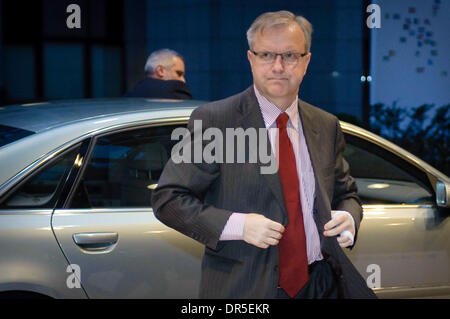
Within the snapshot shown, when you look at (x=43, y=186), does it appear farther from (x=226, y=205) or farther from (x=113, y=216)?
(x=226, y=205)

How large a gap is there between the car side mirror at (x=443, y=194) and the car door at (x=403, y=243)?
0.42ft

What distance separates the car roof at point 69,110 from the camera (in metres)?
3.25

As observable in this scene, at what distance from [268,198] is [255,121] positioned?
10.3 inches

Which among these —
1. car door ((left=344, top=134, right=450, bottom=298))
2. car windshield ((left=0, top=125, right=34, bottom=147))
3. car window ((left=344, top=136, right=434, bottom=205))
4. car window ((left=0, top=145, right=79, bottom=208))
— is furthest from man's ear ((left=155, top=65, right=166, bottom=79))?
car window ((left=0, top=145, right=79, bottom=208))

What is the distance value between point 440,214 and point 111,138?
177cm

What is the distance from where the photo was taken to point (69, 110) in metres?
3.46

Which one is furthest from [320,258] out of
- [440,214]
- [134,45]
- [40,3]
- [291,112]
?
[40,3]

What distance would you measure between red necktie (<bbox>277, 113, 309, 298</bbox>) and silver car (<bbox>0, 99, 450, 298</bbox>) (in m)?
0.95

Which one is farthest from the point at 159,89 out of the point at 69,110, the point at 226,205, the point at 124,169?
the point at 226,205

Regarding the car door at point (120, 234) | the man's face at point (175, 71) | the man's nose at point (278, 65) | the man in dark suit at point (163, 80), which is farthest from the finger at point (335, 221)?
the man's face at point (175, 71)

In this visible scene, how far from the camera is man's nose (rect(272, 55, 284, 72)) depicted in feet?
7.54

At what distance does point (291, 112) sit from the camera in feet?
7.96

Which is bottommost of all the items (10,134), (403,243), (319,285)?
(403,243)
